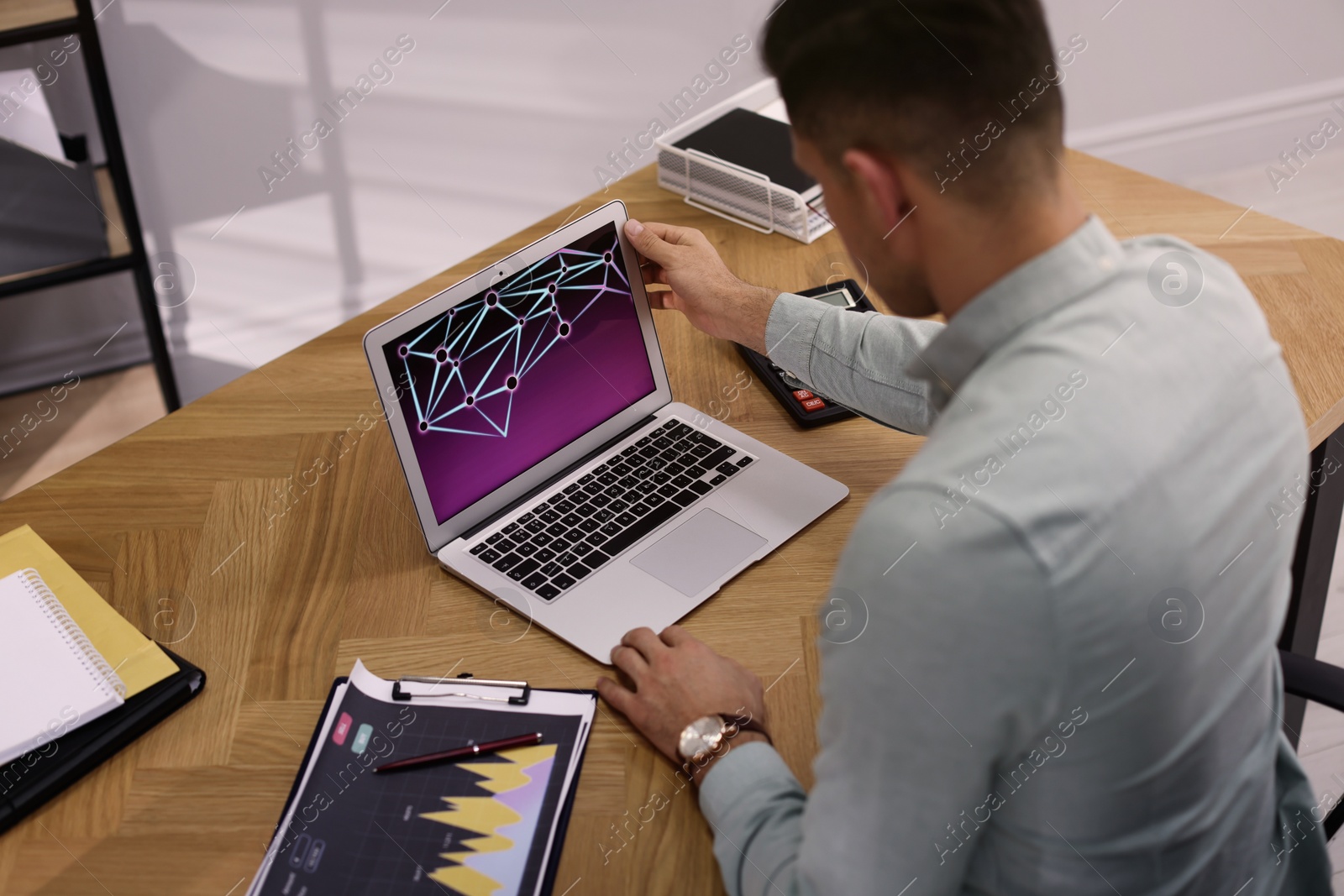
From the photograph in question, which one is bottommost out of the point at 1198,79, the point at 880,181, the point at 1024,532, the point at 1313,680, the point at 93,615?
the point at 1198,79

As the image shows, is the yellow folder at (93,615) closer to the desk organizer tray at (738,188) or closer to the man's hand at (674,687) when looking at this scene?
the man's hand at (674,687)

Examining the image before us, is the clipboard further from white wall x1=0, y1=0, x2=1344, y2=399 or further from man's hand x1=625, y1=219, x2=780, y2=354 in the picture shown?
white wall x1=0, y1=0, x2=1344, y2=399

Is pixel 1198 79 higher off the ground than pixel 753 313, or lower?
lower

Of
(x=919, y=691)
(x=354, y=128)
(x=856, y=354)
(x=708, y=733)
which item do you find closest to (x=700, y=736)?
(x=708, y=733)

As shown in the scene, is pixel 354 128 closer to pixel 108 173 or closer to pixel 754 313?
pixel 108 173

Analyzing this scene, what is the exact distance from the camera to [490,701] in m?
1.10

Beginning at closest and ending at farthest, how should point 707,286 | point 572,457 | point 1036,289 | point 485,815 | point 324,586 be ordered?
point 1036,289 < point 485,815 < point 324,586 < point 572,457 < point 707,286

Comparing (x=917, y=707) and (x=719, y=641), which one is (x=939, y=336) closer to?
(x=917, y=707)

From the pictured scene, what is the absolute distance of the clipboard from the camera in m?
0.99

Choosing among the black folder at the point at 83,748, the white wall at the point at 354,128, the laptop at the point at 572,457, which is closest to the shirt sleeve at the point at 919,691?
the laptop at the point at 572,457

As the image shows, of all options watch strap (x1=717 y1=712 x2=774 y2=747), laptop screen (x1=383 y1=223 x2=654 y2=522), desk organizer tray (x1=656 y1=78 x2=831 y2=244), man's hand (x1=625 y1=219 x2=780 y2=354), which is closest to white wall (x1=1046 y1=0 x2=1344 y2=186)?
desk organizer tray (x1=656 y1=78 x2=831 y2=244)

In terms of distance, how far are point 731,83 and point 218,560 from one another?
2311 mm

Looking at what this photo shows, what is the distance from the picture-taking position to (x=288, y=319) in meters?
3.14

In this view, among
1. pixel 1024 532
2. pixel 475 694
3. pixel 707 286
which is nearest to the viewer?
pixel 1024 532
